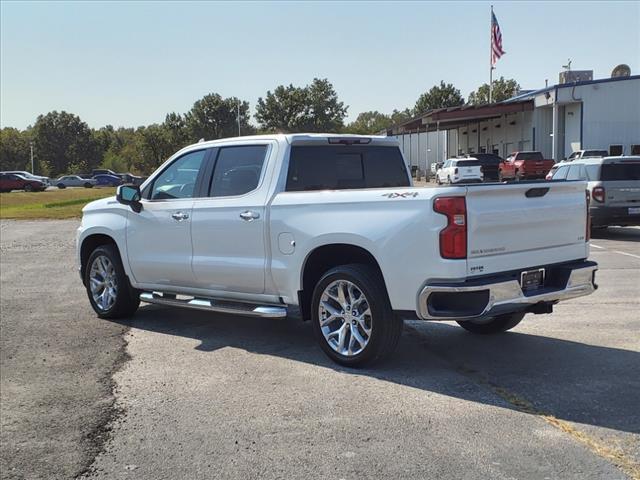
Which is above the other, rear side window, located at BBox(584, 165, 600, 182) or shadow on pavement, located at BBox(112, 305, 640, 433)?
rear side window, located at BBox(584, 165, 600, 182)

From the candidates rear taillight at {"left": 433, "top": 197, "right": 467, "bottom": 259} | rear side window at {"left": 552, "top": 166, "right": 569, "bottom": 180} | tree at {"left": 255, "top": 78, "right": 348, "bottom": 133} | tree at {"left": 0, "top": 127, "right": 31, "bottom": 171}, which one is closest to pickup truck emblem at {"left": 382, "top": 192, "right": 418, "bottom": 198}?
rear taillight at {"left": 433, "top": 197, "right": 467, "bottom": 259}

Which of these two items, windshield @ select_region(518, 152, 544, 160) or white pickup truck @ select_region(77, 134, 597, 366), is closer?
white pickup truck @ select_region(77, 134, 597, 366)

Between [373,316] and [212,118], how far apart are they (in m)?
92.5

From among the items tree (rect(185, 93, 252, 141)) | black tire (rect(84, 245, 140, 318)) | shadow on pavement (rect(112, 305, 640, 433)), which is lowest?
shadow on pavement (rect(112, 305, 640, 433))

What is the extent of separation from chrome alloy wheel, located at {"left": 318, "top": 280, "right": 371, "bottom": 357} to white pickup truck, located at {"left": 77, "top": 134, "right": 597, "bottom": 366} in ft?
0.04

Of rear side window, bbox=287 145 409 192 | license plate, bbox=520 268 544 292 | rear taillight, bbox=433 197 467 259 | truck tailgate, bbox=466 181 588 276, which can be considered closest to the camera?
rear taillight, bbox=433 197 467 259

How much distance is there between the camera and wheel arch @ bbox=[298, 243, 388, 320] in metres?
5.68

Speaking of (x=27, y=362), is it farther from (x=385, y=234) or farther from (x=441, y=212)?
(x=441, y=212)

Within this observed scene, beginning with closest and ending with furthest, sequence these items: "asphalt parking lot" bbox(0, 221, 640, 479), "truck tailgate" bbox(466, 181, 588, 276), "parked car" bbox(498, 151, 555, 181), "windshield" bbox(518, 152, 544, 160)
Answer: "asphalt parking lot" bbox(0, 221, 640, 479)
"truck tailgate" bbox(466, 181, 588, 276)
"parked car" bbox(498, 151, 555, 181)
"windshield" bbox(518, 152, 544, 160)

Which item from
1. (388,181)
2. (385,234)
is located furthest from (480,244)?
(388,181)

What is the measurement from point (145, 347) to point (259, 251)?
5.10ft

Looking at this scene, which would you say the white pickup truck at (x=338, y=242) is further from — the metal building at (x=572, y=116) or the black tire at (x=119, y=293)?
the metal building at (x=572, y=116)

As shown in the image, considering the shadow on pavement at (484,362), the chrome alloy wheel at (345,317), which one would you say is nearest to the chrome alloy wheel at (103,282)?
the shadow on pavement at (484,362)

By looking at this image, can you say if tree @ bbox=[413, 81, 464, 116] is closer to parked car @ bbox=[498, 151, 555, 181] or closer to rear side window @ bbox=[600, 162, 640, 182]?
parked car @ bbox=[498, 151, 555, 181]
